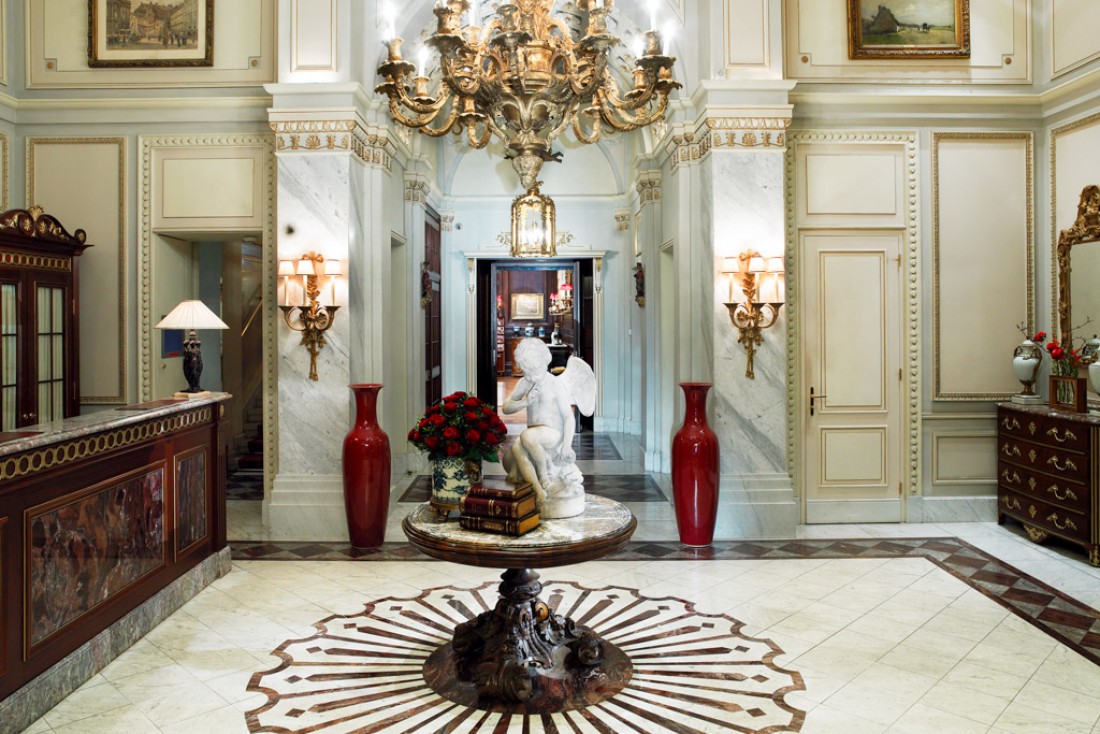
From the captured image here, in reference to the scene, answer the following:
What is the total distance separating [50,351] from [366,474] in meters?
2.83

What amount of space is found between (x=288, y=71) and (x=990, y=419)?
6364mm

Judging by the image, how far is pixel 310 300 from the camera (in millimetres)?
5805

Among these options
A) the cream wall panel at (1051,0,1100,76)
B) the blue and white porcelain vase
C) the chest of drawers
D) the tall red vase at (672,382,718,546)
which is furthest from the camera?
the cream wall panel at (1051,0,1100,76)

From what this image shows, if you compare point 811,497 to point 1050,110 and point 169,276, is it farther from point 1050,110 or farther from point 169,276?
point 169,276

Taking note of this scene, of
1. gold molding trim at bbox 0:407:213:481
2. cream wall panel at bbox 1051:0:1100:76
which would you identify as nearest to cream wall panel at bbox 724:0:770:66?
cream wall panel at bbox 1051:0:1100:76

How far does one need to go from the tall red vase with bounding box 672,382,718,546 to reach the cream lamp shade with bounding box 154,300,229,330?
10.7 feet

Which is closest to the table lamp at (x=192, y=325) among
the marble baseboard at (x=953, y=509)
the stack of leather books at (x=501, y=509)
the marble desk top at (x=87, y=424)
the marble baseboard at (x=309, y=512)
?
the marble desk top at (x=87, y=424)

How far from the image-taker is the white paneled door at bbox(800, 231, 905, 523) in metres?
6.18

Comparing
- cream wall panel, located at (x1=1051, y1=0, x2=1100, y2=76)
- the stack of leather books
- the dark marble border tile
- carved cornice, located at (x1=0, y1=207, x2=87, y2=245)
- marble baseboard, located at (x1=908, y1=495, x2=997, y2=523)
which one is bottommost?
the dark marble border tile

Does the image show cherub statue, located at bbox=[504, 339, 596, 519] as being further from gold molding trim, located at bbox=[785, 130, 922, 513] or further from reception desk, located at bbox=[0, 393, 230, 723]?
gold molding trim, located at bbox=[785, 130, 922, 513]

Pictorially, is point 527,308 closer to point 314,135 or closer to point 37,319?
point 314,135

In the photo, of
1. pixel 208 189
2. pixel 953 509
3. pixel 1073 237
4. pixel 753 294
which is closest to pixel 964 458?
pixel 953 509

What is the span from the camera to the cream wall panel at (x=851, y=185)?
6148 millimetres

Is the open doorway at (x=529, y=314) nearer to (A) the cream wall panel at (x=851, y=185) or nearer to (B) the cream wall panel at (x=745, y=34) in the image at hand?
(A) the cream wall panel at (x=851, y=185)
